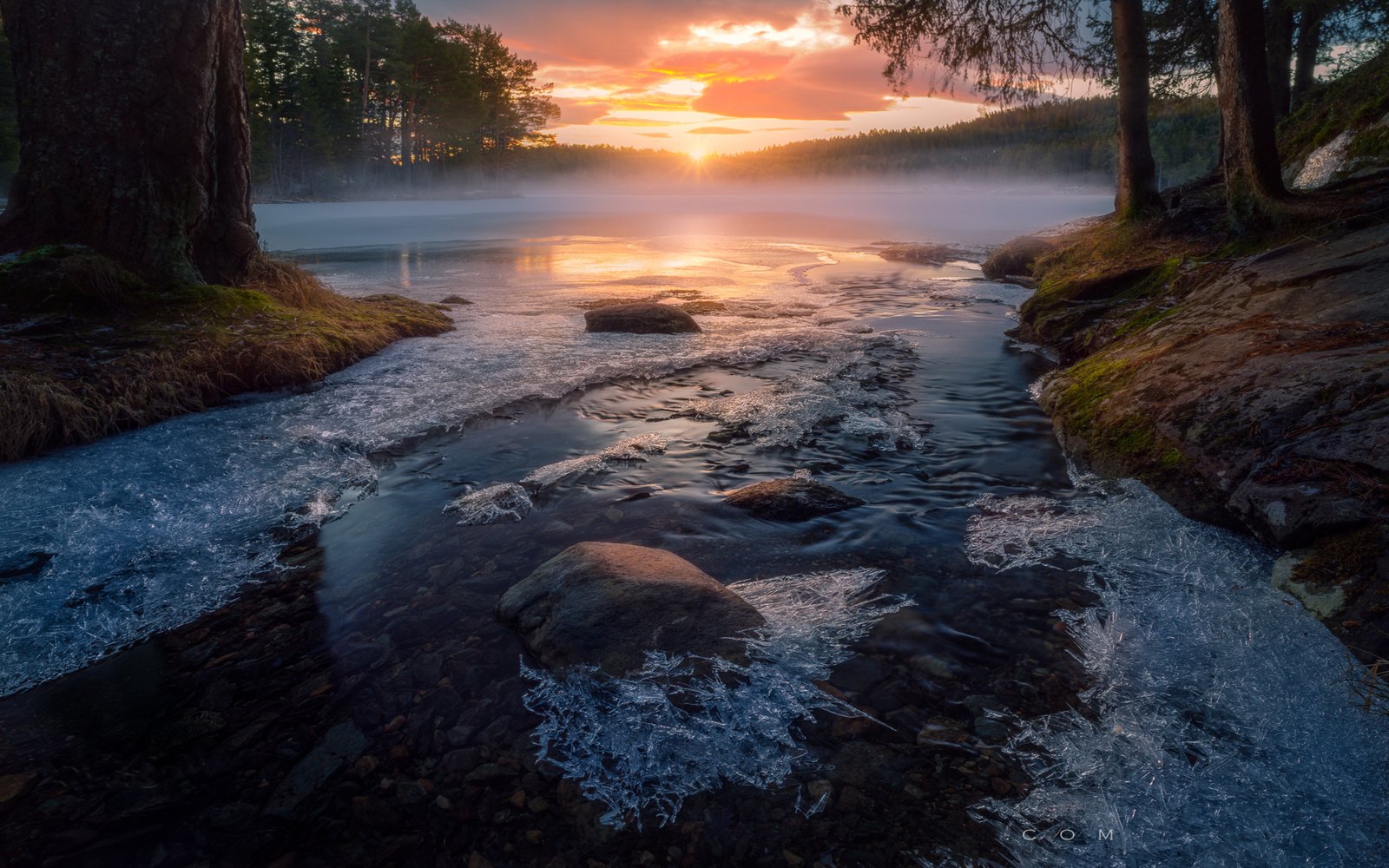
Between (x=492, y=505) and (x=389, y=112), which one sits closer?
(x=492, y=505)

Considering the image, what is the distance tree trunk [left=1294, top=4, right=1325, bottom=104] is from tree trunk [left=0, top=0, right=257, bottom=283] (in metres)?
23.1

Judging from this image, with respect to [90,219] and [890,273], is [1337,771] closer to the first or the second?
[90,219]

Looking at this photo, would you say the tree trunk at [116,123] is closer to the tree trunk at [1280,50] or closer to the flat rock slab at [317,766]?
the flat rock slab at [317,766]

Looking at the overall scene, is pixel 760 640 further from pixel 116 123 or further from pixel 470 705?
pixel 116 123

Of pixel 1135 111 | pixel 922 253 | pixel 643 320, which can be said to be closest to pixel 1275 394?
pixel 643 320

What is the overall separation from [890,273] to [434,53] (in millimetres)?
56564

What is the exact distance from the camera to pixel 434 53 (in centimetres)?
6038

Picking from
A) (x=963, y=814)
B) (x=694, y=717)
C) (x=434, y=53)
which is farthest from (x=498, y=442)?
(x=434, y=53)

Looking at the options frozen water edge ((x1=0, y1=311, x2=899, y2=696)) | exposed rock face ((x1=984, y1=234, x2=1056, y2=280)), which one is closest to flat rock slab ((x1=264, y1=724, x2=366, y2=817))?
frozen water edge ((x1=0, y1=311, x2=899, y2=696))

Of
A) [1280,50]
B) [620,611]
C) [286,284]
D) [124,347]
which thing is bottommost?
[620,611]

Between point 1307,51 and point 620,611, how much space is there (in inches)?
957

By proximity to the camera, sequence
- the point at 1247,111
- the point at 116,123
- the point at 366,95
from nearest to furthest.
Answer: the point at 1247,111 < the point at 116,123 < the point at 366,95

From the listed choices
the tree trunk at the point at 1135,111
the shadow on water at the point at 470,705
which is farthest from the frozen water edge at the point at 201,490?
the tree trunk at the point at 1135,111

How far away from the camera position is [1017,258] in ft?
60.3
